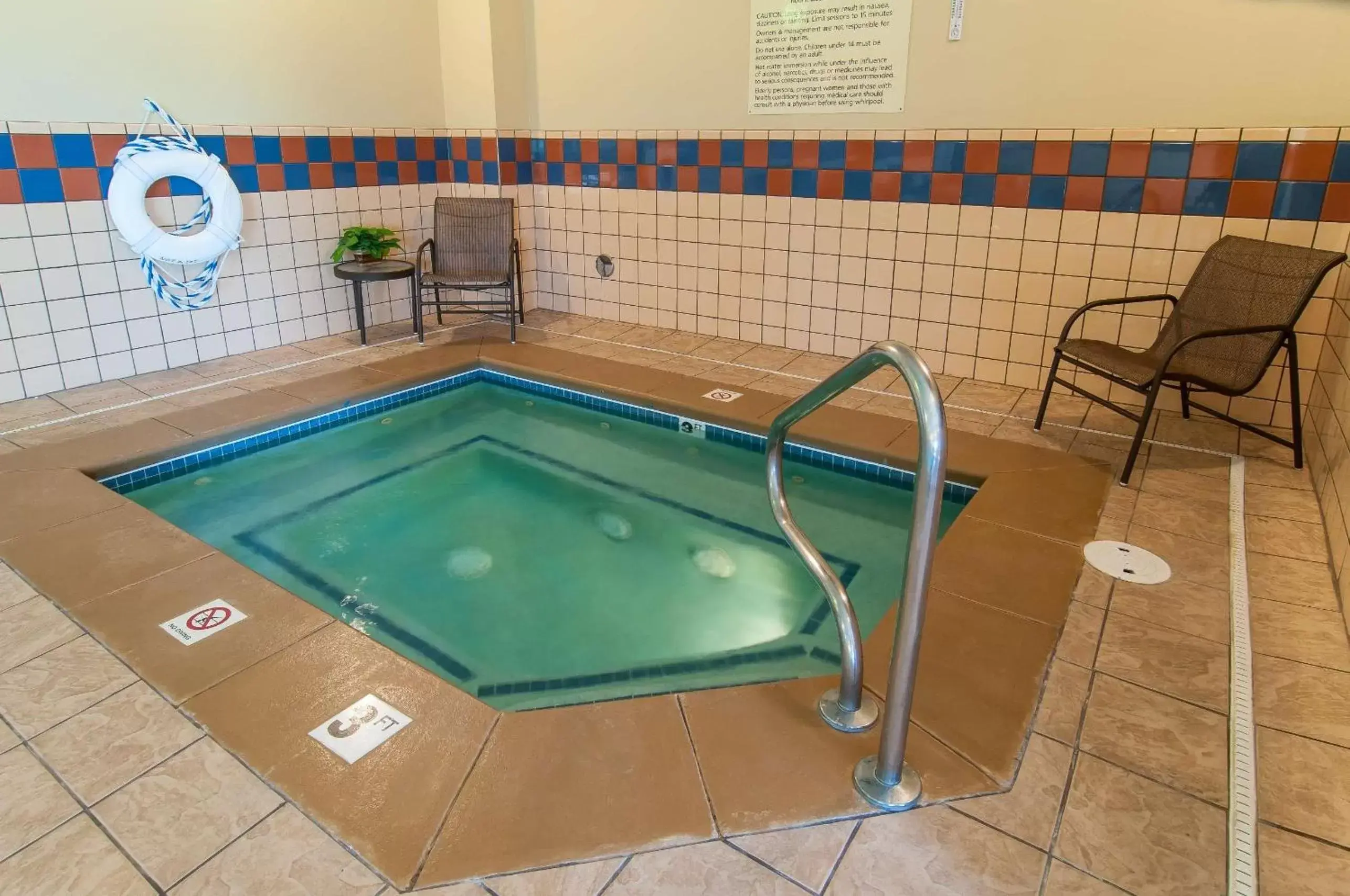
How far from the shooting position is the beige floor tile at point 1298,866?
1423 mm

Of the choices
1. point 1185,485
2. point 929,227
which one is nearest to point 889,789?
point 1185,485

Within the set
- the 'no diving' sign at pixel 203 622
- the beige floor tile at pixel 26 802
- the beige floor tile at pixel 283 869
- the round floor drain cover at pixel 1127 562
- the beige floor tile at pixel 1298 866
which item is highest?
the round floor drain cover at pixel 1127 562

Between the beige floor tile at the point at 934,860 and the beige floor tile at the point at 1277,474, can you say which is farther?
the beige floor tile at the point at 1277,474

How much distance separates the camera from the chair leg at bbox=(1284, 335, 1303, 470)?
300 cm

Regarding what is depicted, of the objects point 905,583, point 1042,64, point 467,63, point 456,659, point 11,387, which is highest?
point 467,63

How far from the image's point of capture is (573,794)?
1.65m

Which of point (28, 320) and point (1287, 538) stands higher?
point (28, 320)

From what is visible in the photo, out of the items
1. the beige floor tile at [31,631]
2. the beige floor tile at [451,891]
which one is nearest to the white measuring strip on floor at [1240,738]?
the beige floor tile at [451,891]

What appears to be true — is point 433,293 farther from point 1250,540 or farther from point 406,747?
point 1250,540

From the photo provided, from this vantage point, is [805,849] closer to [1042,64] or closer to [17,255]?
[1042,64]

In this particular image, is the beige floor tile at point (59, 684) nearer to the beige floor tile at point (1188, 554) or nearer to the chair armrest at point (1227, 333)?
the beige floor tile at point (1188, 554)

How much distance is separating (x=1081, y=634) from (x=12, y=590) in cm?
293

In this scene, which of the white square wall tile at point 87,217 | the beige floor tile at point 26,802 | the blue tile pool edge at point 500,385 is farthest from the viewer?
the white square wall tile at point 87,217

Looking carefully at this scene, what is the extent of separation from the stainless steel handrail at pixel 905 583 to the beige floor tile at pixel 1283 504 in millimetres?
1852
